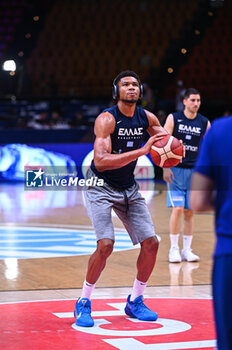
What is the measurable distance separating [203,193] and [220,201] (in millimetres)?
71

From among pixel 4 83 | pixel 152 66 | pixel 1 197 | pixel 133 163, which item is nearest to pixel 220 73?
pixel 152 66

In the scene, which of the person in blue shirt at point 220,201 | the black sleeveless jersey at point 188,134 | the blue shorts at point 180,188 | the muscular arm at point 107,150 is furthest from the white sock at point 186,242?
the person in blue shirt at point 220,201

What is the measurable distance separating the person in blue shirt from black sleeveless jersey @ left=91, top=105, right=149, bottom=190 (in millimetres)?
2298

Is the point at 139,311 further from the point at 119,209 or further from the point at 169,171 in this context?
the point at 169,171

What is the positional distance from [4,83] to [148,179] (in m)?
6.99

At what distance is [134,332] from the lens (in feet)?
14.4

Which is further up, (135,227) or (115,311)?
(135,227)

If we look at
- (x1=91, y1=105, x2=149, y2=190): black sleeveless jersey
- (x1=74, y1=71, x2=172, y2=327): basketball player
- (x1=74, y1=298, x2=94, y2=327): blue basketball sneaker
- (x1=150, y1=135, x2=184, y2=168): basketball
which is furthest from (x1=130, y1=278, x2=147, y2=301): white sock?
(x1=150, y1=135, x2=184, y2=168): basketball

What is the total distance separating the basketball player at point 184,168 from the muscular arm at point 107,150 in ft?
7.83

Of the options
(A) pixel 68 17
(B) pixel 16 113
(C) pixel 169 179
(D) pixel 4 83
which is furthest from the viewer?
(A) pixel 68 17

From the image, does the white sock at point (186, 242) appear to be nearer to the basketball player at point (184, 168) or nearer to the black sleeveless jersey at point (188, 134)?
the basketball player at point (184, 168)

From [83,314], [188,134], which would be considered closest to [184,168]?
[188,134]

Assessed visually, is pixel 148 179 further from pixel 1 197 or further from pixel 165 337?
pixel 165 337

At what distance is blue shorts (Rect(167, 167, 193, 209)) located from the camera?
6949mm
